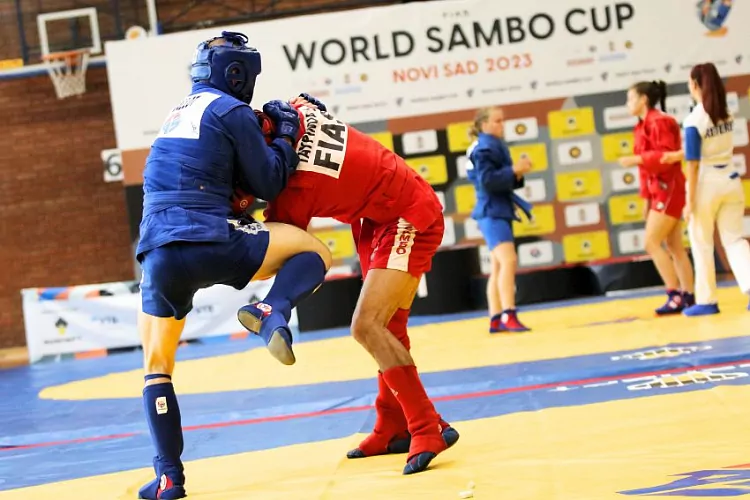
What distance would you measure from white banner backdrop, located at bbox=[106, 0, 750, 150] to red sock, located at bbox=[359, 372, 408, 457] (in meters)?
7.75

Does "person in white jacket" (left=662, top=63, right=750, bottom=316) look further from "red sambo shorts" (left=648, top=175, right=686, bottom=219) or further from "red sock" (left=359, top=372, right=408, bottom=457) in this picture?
"red sock" (left=359, top=372, right=408, bottom=457)

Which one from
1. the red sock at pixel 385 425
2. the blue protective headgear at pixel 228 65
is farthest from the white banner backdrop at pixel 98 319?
the blue protective headgear at pixel 228 65

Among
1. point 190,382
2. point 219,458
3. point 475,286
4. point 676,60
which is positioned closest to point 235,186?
point 219,458

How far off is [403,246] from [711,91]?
13.6 ft

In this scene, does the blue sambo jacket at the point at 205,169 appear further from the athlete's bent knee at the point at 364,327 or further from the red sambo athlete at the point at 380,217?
the athlete's bent knee at the point at 364,327

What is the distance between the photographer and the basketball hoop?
1435 cm

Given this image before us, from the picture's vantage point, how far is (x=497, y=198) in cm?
841

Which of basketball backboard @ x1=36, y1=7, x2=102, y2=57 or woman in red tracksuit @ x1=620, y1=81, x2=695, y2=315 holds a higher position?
basketball backboard @ x1=36, y1=7, x2=102, y2=57

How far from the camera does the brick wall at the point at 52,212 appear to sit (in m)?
15.3

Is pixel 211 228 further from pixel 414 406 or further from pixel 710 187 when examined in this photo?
pixel 710 187

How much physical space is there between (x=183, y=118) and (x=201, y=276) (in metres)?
0.58

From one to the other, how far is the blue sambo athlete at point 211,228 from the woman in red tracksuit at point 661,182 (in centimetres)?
466

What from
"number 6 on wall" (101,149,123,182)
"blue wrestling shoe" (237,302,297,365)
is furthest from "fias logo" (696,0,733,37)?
"blue wrestling shoe" (237,302,297,365)

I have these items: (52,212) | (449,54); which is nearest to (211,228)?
(449,54)
